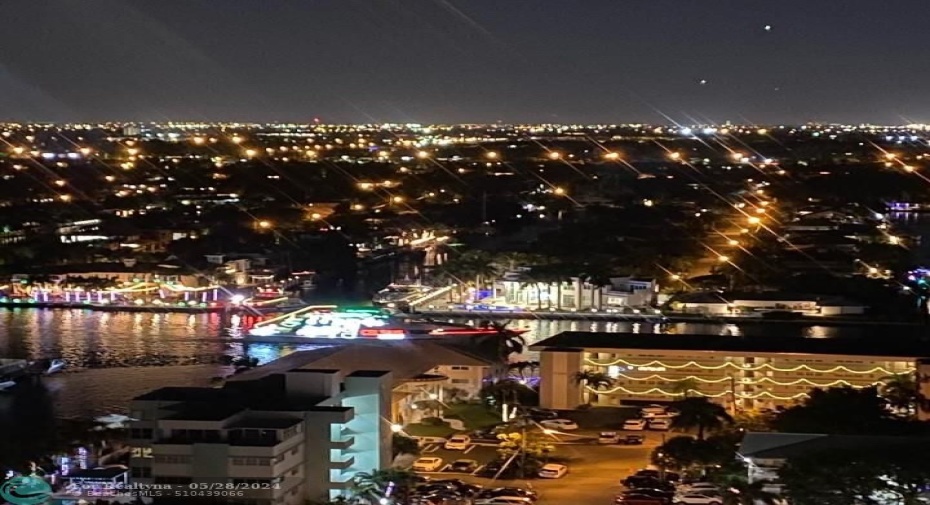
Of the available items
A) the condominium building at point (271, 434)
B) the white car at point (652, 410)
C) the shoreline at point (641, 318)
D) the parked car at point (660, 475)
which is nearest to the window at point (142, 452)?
the condominium building at point (271, 434)

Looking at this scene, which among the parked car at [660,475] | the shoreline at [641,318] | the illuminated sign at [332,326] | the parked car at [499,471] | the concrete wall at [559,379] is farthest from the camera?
the shoreline at [641,318]

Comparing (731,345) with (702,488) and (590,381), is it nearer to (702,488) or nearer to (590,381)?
(590,381)

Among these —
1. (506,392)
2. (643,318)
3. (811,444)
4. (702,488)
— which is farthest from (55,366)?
(811,444)

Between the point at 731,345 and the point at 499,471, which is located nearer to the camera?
the point at 499,471

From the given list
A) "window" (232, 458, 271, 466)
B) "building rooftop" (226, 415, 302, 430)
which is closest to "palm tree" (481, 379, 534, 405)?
A: "building rooftop" (226, 415, 302, 430)

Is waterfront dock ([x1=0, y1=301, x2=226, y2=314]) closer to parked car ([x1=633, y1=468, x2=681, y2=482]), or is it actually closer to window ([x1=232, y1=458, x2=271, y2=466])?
parked car ([x1=633, y1=468, x2=681, y2=482])

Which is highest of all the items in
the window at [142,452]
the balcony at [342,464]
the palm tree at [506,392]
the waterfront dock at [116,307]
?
the waterfront dock at [116,307]

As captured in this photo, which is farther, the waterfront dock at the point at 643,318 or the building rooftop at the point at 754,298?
the building rooftop at the point at 754,298

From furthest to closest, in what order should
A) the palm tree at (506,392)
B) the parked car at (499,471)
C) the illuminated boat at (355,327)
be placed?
1. the illuminated boat at (355,327)
2. the palm tree at (506,392)
3. the parked car at (499,471)

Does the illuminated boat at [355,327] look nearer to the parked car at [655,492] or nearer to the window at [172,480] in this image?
the parked car at [655,492]
